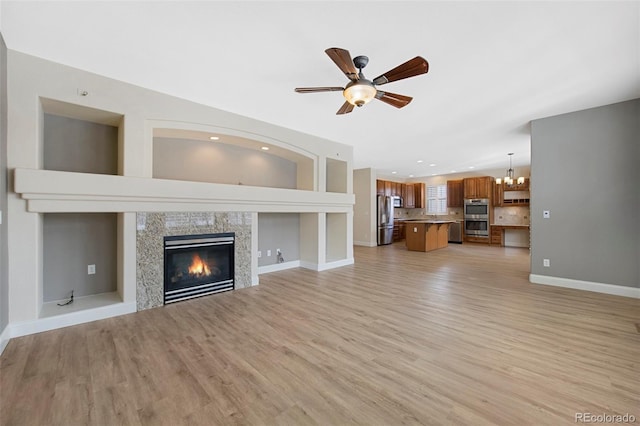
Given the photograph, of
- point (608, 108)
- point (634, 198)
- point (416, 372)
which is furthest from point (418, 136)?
point (416, 372)

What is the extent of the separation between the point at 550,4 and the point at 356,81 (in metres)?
1.57

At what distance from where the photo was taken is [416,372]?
2.12 m

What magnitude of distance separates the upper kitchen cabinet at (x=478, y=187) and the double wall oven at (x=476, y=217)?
18 cm

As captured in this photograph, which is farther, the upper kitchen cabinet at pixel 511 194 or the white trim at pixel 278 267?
the upper kitchen cabinet at pixel 511 194

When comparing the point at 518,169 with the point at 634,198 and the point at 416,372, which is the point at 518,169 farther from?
the point at 416,372

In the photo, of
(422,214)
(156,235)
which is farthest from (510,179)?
(156,235)

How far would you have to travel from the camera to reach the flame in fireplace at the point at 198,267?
409 cm

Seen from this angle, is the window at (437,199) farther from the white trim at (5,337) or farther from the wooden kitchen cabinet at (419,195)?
the white trim at (5,337)

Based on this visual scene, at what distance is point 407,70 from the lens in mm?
2436

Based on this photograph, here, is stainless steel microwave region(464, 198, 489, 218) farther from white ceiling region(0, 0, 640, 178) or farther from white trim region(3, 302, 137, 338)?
white trim region(3, 302, 137, 338)

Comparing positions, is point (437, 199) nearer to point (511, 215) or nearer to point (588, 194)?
point (511, 215)

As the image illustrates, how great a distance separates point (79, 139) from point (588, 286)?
25.8ft

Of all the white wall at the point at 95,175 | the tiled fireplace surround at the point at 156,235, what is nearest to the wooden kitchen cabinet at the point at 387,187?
the white wall at the point at 95,175

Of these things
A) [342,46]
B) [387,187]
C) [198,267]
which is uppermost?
[342,46]
